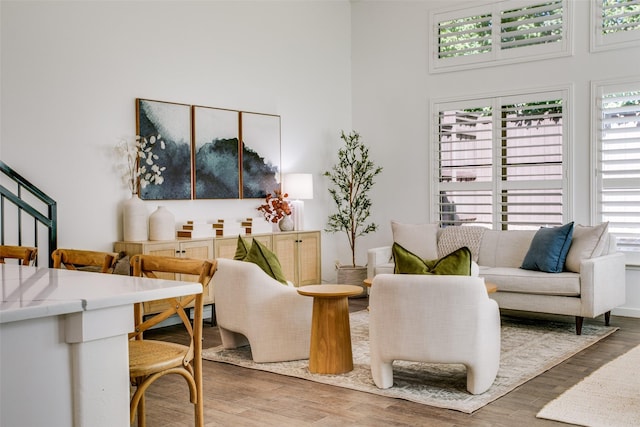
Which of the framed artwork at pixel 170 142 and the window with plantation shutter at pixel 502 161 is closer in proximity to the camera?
the framed artwork at pixel 170 142

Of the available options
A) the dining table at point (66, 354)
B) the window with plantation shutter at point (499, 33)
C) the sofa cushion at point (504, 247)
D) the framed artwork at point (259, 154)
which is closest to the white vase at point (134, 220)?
the framed artwork at point (259, 154)

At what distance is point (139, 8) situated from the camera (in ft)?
19.3

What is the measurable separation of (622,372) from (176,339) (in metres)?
3.38

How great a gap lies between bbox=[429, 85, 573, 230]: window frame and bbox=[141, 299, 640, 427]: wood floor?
264cm

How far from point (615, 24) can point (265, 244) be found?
13.3 ft

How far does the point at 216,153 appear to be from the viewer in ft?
21.6

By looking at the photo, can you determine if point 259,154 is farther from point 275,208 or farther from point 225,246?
point 225,246

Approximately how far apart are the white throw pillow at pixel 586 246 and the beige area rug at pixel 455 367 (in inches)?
22.9

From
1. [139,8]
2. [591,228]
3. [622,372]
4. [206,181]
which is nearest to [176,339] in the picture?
[206,181]

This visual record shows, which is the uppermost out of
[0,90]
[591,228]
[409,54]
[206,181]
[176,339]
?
[409,54]

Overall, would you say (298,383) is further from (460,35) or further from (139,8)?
(460,35)

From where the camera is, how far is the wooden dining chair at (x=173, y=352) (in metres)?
2.55

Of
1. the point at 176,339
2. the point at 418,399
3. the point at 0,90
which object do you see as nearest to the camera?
the point at 418,399

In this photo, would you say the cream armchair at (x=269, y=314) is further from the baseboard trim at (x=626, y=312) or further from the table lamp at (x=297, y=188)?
the baseboard trim at (x=626, y=312)
